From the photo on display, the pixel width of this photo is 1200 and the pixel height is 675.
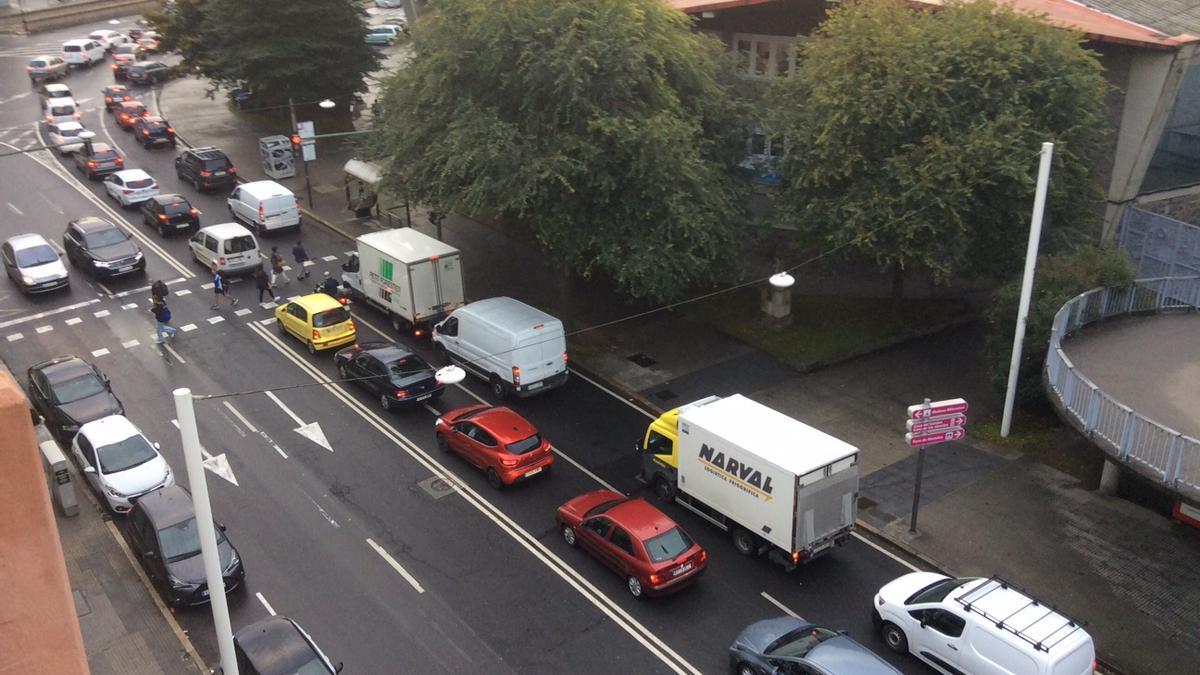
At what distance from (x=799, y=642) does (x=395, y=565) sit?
8.24 metres

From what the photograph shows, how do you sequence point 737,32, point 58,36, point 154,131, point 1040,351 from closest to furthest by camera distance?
1. point 1040,351
2. point 737,32
3. point 154,131
4. point 58,36

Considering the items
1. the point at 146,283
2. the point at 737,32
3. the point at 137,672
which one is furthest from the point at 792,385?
the point at 146,283

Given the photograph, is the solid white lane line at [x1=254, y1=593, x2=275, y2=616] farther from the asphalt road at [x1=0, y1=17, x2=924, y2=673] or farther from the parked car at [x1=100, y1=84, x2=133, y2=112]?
the parked car at [x1=100, y1=84, x2=133, y2=112]

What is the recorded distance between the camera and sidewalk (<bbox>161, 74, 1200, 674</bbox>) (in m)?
19.4

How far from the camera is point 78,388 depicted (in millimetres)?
25328

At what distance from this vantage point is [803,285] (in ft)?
113

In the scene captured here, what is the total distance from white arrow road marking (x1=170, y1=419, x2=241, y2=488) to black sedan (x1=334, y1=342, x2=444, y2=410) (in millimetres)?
3691

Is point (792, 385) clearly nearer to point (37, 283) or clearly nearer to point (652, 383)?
point (652, 383)

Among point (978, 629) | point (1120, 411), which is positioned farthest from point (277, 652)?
point (1120, 411)

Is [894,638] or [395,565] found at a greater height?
[395,565]

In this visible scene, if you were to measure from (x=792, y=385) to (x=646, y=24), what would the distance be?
1065cm

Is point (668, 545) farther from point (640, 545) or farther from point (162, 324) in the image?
point (162, 324)

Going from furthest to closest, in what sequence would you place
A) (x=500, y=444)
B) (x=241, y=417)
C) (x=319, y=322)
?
(x=319, y=322) → (x=241, y=417) → (x=500, y=444)

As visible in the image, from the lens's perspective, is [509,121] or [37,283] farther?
[37,283]
